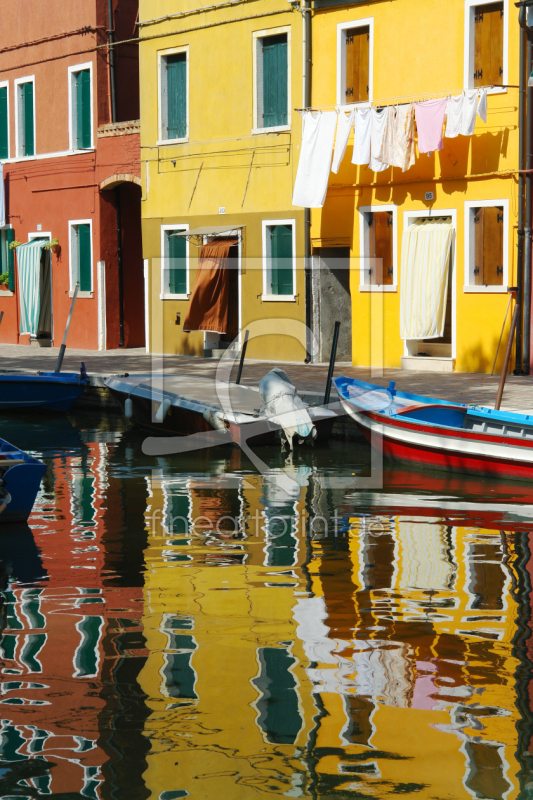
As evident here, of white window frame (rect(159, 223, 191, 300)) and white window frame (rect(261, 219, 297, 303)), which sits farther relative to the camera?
white window frame (rect(159, 223, 191, 300))

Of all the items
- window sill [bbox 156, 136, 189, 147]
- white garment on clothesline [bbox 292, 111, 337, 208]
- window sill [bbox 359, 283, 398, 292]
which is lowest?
window sill [bbox 359, 283, 398, 292]

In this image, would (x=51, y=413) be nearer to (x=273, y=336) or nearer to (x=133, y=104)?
(x=273, y=336)

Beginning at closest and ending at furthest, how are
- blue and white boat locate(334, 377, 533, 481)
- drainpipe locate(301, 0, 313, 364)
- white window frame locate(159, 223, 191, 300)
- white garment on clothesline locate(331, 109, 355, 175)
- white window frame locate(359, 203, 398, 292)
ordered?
blue and white boat locate(334, 377, 533, 481) → white garment on clothesline locate(331, 109, 355, 175) → white window frame locate(359, 203, 398, 292) → drainpipe locate(301, 0, 313, 364) → white window frame locate(159, 223, 191, 300)

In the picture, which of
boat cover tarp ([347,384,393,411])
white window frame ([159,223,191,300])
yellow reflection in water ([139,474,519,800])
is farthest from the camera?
white window frame ([159,223,191,300])

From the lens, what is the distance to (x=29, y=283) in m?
29.7

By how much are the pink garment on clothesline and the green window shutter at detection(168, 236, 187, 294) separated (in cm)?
752

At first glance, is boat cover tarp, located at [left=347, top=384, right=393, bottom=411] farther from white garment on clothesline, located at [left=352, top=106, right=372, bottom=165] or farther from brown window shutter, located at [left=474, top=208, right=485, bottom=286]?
white garment on clothesline, located at [left=352, top=106, right=372, bottom=165]

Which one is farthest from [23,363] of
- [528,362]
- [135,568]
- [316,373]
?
[135,568]

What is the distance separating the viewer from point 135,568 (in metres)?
9.20

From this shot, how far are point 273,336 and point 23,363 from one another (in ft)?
16.6

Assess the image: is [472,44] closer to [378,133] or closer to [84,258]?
[378,133]

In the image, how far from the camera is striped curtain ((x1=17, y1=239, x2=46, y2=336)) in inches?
1155

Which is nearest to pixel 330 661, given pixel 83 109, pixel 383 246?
pixel 383 246

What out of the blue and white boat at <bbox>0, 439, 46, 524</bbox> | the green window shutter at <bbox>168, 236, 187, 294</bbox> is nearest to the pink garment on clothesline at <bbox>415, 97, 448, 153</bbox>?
the green window shutter at <bbox>168, 236, 187, 294</bbox>
